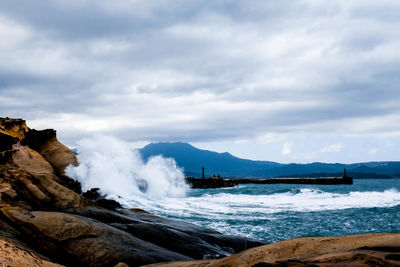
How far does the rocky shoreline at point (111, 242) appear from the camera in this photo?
301cm

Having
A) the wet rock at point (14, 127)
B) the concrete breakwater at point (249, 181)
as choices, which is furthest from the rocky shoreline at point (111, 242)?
the concrete breakwater at point (249, 181)

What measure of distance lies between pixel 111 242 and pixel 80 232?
1.63 ft

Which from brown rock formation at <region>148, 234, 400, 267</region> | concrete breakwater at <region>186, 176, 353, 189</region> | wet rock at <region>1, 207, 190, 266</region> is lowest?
concrete breakwater at <region>186, 176, 353, 189</region>

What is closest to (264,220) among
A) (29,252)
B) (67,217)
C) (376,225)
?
(376,225)

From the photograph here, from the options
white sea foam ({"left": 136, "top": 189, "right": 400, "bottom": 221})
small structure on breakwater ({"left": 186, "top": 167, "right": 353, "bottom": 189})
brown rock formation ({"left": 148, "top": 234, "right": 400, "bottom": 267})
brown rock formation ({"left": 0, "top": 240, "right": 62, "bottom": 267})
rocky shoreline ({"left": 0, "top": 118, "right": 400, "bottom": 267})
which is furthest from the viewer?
small structure on breakwater ({"left": 186, "top": 167, "right": 353, "bottom": 189})

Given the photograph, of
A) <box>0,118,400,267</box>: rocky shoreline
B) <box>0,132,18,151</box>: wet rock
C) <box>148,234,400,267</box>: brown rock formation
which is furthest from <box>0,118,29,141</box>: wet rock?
<box>148,234,400,267</box>: brown rock formation

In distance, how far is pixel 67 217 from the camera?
5.89 metres

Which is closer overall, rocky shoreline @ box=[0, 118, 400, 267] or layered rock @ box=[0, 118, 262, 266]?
rocky shoreline @ box=[0, 118, 400, 267]

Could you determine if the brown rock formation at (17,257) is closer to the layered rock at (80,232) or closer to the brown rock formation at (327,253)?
the layered rock at (80,232)

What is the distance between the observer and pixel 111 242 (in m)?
5.71

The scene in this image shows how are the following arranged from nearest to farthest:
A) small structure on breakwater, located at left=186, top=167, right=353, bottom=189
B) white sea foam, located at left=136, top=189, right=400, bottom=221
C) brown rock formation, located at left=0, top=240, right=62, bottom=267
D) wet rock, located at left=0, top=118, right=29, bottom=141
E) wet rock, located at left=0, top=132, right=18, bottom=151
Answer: brown rock formation, located at left=0, top=240, right=62, bottom=267, wet rock, located at left=0, top=132, right=18, bottom=151, wet rock, located at left=0, top=118, right=29, bottom=141, white sea foam, located at left=136, top=189, right=400, bottom=221, small structure on breakwater, located at left=186, top=167, right=353, bottom=189

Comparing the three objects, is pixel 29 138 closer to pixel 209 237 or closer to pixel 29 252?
pixel 209 237

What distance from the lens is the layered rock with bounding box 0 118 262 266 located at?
5352 millimetres

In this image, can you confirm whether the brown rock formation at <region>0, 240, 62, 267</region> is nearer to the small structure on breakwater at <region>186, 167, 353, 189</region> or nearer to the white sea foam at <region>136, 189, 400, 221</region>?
the white sea foam at <region>136, 189, 400, 221</region>
